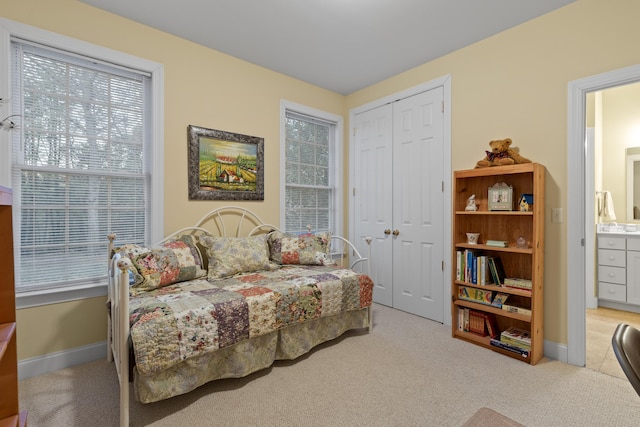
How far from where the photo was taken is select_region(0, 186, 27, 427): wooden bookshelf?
1125mm

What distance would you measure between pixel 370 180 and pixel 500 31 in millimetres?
1884

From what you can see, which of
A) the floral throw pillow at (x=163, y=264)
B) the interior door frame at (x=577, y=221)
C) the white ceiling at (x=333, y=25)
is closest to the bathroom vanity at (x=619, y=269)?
the interior door frame at (x=577, y=221)

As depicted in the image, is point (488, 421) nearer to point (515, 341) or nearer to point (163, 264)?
point (515, 341)

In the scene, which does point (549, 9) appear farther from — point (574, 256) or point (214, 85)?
point (214, 85)

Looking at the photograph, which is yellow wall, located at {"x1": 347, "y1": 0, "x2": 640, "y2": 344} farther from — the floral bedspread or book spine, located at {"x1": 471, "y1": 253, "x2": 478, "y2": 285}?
the floral bedspread

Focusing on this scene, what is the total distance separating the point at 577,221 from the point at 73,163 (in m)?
3.79

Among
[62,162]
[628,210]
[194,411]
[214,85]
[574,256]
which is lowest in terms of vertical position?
[194,411]

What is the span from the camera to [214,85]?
302 centimetres

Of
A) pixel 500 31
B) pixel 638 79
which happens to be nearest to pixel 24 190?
pixel 500 31

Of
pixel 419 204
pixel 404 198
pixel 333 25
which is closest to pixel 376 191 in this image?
pixel 404 198

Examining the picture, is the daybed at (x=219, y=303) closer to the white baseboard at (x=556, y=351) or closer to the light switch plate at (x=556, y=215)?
the white baseboard at (x=556, y=351)

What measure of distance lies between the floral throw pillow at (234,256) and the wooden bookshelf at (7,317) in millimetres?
1349

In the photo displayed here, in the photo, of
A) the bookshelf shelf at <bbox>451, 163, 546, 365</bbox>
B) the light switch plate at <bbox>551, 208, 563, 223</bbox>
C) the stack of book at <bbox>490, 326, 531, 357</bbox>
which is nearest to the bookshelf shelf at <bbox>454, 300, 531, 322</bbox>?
the bookshelf shelf at <bbox>451, 163, 546, 365</bbox>

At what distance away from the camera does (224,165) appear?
10.1 feet
